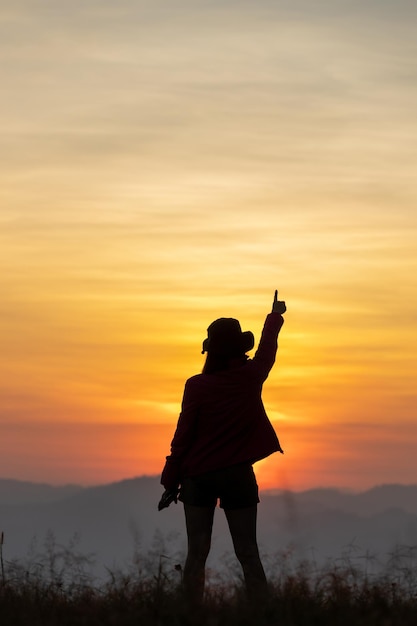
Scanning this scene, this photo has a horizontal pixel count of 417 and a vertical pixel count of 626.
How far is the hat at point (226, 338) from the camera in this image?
383 inches

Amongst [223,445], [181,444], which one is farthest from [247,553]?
[181,444]

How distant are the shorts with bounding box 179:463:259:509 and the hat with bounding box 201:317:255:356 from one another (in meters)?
0.86

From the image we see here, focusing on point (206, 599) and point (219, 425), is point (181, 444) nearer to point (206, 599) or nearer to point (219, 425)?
point (219, 425)

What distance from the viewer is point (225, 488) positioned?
9.55 metres

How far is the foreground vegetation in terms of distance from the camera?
27.0ft

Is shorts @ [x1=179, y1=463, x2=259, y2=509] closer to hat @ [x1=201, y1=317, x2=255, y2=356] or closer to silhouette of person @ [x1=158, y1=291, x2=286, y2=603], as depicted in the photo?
silhouette of person @ [x1=158, y1=291, x2=286, y2=603]

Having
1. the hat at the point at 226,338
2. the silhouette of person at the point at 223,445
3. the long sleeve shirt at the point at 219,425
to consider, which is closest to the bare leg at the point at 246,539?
the silhouette of person at the point at 223,445

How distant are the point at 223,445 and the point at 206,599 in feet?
4.47

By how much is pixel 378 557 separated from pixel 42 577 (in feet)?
7.89

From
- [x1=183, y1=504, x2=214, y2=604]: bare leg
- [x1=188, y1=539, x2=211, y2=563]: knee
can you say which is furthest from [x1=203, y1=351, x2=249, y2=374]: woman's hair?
[x1=188, y1=539, x2=211, y2=563]: knee

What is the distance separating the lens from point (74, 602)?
352 inches

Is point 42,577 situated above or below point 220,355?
below

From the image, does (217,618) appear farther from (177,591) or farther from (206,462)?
(206,462)

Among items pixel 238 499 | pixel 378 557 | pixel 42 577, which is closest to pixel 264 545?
pixel 238 499
